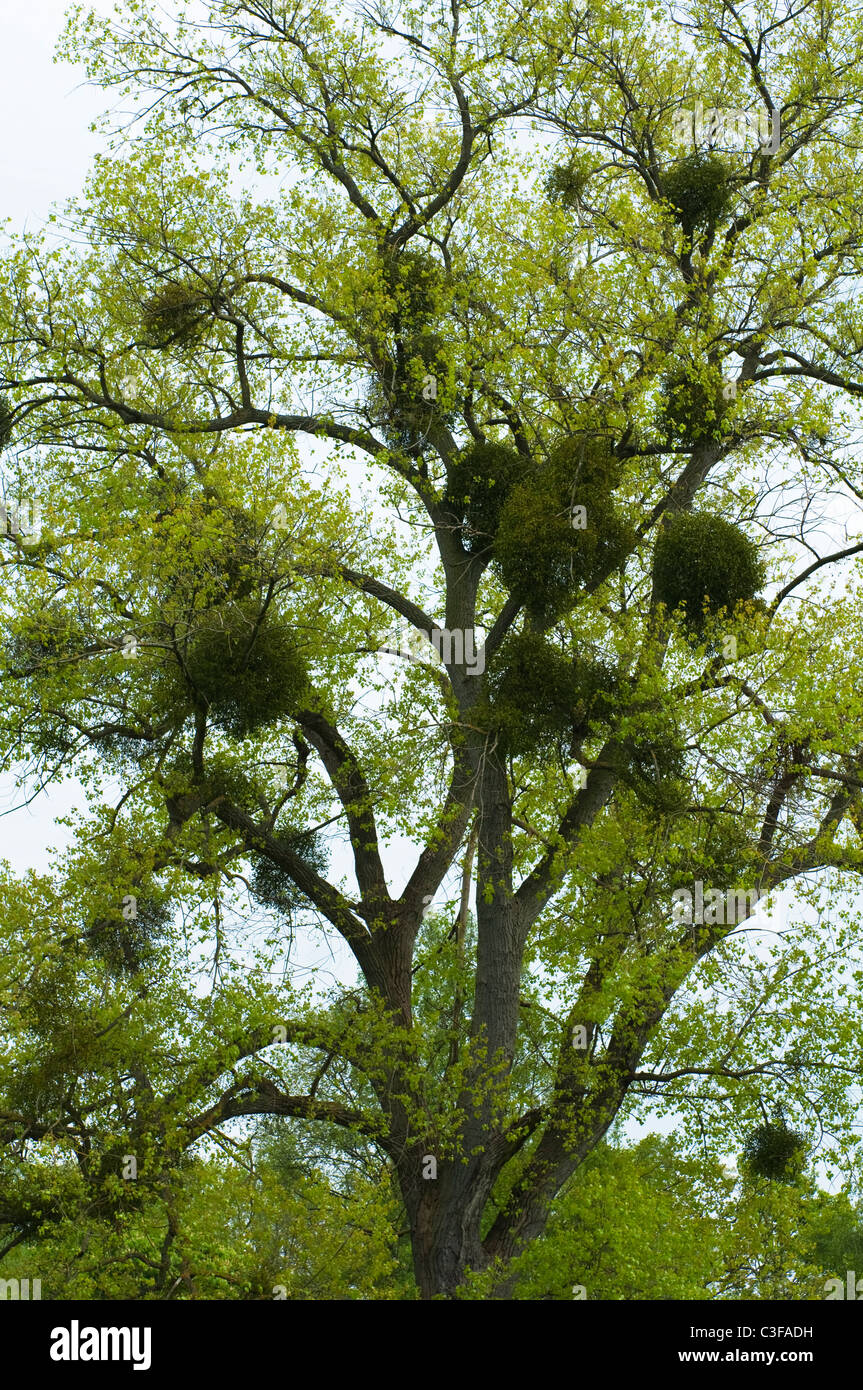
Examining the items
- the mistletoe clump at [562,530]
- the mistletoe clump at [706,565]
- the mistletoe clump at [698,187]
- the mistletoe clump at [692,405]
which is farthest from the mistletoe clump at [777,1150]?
the mistletoe clump at [698,187]

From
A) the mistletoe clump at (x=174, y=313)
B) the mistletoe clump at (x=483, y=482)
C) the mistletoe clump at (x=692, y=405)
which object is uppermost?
the mistletoe clump at (x=174, y=313)

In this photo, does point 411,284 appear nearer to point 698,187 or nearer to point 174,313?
point 174,313

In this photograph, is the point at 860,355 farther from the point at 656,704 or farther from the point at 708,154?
the point at 656,704

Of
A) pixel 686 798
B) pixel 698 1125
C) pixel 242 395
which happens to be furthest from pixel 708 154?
pixel 698 1125

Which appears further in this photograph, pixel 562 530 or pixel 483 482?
pixel 483 482

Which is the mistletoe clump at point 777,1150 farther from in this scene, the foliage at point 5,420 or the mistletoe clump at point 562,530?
the foliage at point 5,420

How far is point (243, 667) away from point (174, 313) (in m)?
4.18

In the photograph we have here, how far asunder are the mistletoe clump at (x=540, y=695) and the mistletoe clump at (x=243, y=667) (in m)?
1.72

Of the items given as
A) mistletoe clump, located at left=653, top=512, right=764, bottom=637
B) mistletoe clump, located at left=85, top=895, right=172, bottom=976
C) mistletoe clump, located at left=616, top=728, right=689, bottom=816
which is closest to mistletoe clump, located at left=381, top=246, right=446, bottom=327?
mistletoe clump, located at left=653, top=512, right=764, bottom=637

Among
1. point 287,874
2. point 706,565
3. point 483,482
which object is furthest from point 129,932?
point 706,565

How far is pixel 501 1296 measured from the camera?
11797 millimetres

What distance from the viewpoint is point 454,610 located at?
14.2 meters

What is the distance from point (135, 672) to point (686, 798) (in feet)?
17.3

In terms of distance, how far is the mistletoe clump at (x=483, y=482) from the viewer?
41.8 feet
